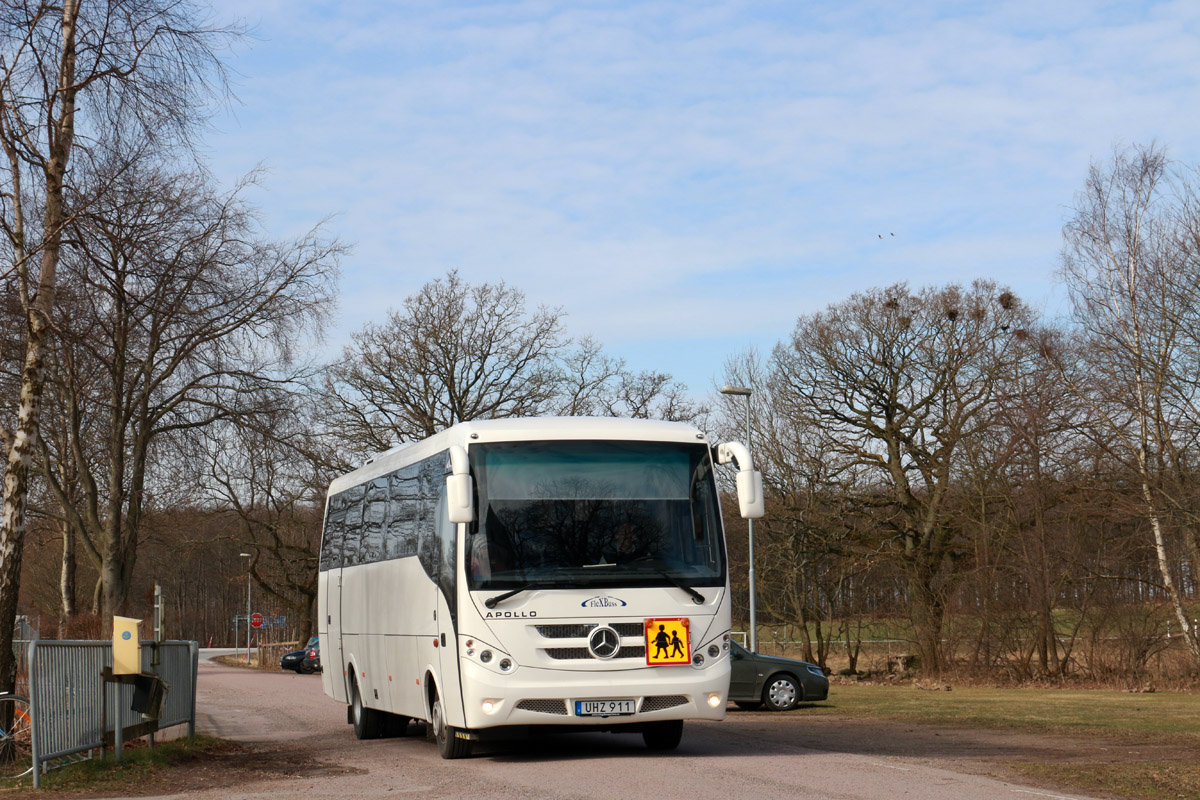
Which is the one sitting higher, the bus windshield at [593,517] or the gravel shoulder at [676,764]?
the bus windshield at [593,517]

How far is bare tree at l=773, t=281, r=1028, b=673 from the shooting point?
37.6 meters

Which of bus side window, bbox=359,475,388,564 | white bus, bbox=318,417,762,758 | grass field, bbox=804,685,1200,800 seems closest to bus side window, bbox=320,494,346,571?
bus side window, bbox=359,475,388,564

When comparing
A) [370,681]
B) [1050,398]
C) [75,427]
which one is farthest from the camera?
[1050,398]

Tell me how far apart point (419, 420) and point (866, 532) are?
1509 cm

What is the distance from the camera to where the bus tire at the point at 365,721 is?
16305 mm

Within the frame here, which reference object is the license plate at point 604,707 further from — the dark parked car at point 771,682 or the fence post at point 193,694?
the dark parked car at point 771,682

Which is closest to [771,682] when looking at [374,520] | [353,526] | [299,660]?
[353,526]

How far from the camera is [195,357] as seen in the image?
23.1 metres

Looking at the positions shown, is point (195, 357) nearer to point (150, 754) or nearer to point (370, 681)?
point (370, 681)

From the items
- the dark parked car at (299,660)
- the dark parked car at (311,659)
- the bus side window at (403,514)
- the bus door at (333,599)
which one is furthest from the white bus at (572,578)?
the dark parked car at (299,660)

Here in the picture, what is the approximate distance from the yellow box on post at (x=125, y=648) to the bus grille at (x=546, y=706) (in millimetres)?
4094

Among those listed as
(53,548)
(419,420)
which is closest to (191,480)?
(419,420)

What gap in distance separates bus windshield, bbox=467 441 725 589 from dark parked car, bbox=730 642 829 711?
32.1 ft

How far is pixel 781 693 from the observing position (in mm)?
21609
